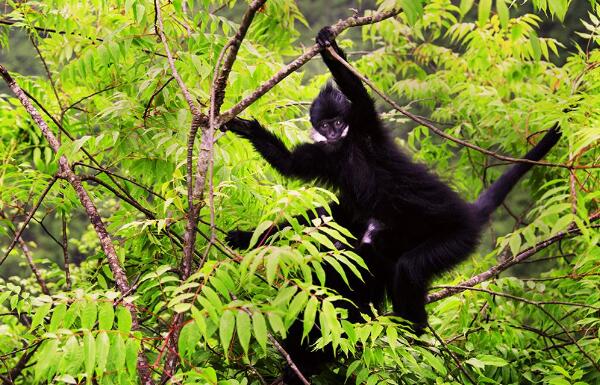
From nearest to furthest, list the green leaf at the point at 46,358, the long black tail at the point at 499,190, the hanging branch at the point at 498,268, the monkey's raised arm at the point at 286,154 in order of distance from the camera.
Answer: the green leaf at the point at 46,358 → the hanging branch at the point at 498,268 → the monkey's raised arm at the point at 286,154 → the long black tail at the point at 499,190

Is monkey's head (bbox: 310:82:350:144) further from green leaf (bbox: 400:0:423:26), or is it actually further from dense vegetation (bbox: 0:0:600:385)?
green leaf (bbox: 400:0:423:26)

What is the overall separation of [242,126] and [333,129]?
1.99 ft

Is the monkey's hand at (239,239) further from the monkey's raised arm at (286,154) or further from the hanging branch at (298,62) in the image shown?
the hanging branch at (298,62)

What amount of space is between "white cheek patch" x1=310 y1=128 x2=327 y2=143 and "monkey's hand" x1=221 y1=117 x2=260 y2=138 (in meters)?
0.47

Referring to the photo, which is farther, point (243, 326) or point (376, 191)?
point (376, 191)

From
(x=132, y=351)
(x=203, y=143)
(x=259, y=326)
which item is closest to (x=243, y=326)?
(x=259, y=326)

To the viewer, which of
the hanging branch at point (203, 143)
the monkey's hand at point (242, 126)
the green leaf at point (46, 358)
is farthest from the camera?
the monkey's hand at point (242, 126)

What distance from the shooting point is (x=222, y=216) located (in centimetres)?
314

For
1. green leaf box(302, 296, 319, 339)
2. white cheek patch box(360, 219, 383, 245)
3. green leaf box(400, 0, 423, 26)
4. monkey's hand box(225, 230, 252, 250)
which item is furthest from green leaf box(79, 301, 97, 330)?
white cheek patch box(360, 219, 383, 245)

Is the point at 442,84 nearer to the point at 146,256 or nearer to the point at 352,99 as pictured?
the point at 352,99

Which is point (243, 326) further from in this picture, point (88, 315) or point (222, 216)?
point (222, 216)

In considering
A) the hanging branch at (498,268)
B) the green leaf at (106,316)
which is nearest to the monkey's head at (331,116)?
the hanging branch at (498,268)

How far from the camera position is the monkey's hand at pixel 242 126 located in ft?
10.7

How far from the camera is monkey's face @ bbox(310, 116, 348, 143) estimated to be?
369cm
